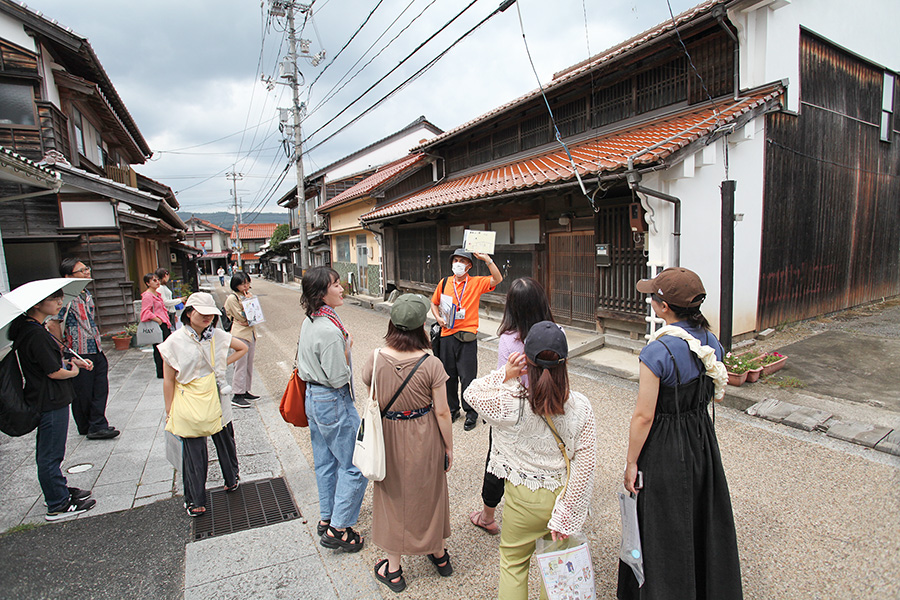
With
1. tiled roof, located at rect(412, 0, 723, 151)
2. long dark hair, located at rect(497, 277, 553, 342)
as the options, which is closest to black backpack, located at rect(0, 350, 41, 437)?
long dark hair, located at rect(497, 277, 553, 342)

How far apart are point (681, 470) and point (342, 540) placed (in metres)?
2.19

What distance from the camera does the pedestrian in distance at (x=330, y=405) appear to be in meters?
2.86

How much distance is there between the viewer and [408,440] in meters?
2.51

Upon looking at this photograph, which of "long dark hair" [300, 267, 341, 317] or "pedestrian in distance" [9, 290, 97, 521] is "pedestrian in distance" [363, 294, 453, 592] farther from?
"pedestrian in distance" [9, 290, 97, 521]

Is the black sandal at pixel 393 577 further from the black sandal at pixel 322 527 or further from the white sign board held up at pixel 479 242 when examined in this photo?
the white sign board held up at pixel 479 242

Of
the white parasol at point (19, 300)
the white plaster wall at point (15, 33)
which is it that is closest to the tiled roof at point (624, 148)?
the white parasol at point (19, 300)

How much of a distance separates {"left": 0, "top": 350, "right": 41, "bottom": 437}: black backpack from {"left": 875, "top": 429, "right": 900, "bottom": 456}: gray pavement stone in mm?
7116

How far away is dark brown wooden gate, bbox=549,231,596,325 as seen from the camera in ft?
27.3

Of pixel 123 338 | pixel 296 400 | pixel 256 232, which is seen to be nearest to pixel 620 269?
pixel 296 400

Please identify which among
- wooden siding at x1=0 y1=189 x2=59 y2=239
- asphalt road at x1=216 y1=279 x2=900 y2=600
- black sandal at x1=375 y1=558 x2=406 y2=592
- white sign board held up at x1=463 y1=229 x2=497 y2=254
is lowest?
asphalt road at x1=216 y1=279 x2=900 y2=600

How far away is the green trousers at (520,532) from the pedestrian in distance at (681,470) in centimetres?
49

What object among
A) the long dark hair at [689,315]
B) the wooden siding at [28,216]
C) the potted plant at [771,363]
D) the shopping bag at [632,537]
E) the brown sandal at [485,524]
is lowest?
the brown sandal at [485,524]

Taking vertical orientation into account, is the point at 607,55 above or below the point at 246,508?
above

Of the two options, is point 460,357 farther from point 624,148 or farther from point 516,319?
point 624,148
